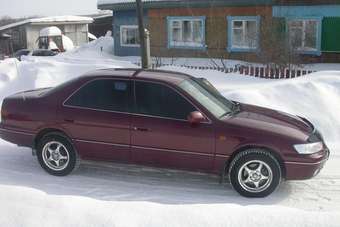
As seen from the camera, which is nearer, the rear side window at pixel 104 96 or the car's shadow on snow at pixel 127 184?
the car's shadow on snow at pixel 127 184

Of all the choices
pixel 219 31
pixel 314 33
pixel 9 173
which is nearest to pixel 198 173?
pixel 9 173

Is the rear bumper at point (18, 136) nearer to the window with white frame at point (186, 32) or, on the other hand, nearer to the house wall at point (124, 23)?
the window with white frame at point (186, 32)

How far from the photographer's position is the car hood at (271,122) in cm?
609

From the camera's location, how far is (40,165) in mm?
6965

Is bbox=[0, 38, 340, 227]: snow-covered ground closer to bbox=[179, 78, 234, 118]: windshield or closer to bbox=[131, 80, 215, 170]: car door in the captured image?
bbox=[131, 80, 215, 170]: car door

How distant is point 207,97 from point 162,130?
814mm

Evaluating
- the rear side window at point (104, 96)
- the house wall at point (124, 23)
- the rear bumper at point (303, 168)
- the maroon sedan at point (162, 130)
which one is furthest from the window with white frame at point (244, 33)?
the rear bumper at point (303, 168)

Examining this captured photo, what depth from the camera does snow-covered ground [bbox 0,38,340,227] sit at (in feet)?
14.7

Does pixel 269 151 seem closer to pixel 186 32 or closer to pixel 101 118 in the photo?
pixel 101 118

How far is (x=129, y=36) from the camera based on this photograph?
2798cm

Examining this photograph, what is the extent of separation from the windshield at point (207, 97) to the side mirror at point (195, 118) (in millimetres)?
197

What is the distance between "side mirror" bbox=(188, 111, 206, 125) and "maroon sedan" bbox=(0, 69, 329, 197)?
1 cm

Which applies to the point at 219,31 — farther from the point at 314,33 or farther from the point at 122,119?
the point at 122,119

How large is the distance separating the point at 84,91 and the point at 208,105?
1659 millimetres
